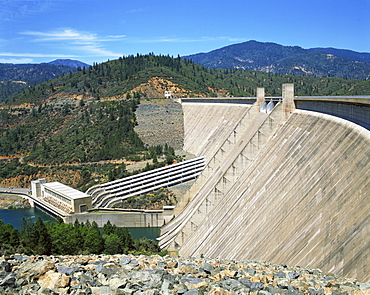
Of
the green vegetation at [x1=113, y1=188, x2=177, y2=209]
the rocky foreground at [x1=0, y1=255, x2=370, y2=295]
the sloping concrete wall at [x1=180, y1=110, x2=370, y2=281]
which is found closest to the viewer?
the rocky foreground at [x1=0, y1=255, x2=370, y2=295]

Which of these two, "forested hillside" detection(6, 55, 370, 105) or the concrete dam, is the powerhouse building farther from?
"forested hillside" detection(6, 55, 370, 105)

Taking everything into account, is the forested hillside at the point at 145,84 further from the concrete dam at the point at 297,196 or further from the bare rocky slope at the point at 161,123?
the concrete dam at the point at 297,196

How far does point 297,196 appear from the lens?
19.4 meters

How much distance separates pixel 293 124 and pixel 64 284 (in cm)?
2111

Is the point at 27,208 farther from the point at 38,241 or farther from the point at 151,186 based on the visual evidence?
the point at 38,241

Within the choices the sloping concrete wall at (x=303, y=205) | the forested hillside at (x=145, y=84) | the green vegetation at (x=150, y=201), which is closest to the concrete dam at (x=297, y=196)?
the sloping concrete wall at (x=303, y=205)

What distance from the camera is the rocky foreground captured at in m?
10.5

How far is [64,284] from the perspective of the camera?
10750 millimetres

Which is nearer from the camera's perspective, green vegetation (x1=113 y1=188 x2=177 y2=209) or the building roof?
the building roof

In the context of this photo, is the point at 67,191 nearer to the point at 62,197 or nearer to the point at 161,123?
the point at 62,197

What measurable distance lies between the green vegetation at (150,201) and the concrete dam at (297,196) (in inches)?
504

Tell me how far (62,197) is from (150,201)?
1128 cm

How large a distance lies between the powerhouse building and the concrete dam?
1515 centimetres

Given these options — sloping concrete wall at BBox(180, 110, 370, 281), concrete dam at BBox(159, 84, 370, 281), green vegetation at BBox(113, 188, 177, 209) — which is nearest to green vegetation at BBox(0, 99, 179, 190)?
green vegetation at BBox(113, 188, 177, 209)
